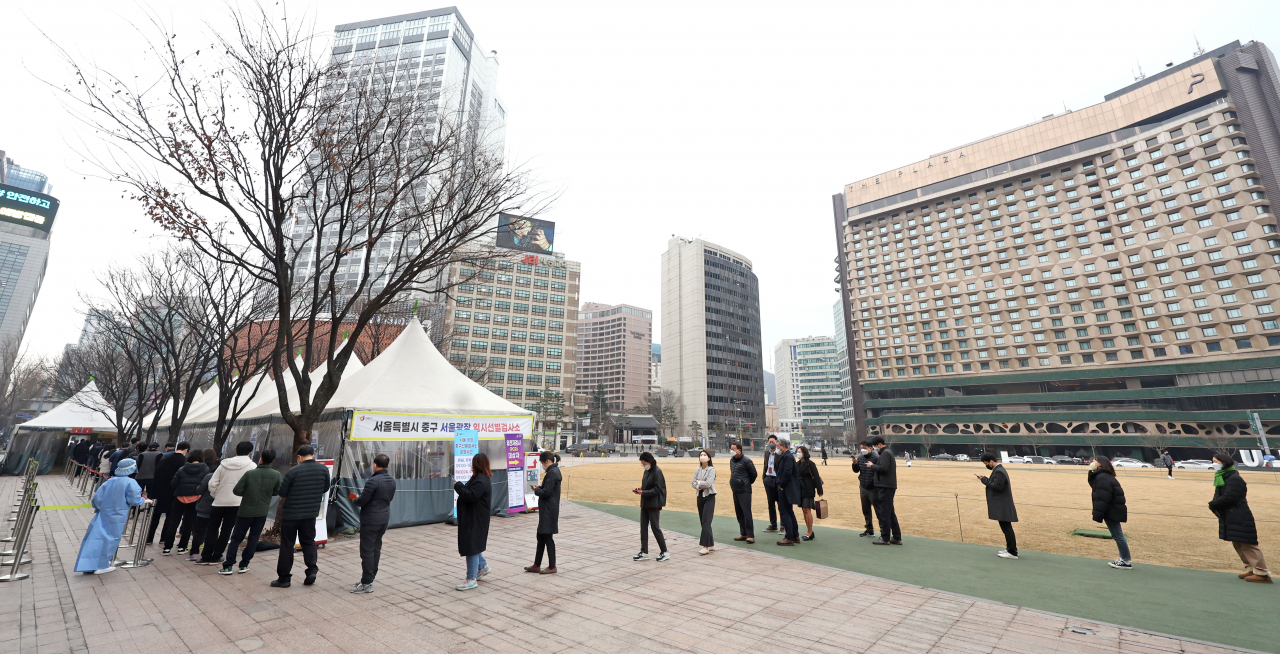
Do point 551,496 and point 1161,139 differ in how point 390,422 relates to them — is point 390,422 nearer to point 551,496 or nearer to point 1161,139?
point 551,496

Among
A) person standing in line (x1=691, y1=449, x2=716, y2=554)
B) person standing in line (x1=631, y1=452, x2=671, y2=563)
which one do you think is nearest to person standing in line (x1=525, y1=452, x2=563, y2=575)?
person standing in line (x1=631, y1=452, x2=671, y2=563)

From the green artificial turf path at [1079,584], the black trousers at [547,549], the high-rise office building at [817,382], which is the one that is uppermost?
the high-rise office building at [817,382]

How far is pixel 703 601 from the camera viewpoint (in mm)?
5734

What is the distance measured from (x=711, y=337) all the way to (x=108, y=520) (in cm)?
10186

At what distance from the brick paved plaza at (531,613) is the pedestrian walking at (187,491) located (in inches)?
32.4

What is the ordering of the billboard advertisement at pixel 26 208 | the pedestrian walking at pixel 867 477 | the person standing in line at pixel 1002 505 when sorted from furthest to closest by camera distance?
1. the billboard advertisement at pixel 26 208
2. the pedestrian walking at pixel 867 477
3. the person standing in line at pixel 1002 505

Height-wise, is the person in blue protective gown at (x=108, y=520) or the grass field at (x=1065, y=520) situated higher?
the person in blue protective gown at (x=108, y=520)

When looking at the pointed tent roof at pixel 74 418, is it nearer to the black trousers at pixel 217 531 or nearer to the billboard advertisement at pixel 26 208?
the black trousers at pixel 217 531

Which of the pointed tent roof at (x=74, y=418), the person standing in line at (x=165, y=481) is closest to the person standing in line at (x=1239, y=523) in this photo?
the person standing in line at (x=165, y=481)

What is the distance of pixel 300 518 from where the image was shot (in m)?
6.26

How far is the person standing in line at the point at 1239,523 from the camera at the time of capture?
6.43m

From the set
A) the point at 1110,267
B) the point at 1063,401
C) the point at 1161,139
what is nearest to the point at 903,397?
the point at 1063,401

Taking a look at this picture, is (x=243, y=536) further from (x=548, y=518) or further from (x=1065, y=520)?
(x=1065, y=520)

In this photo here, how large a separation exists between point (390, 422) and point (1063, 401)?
282 feet
